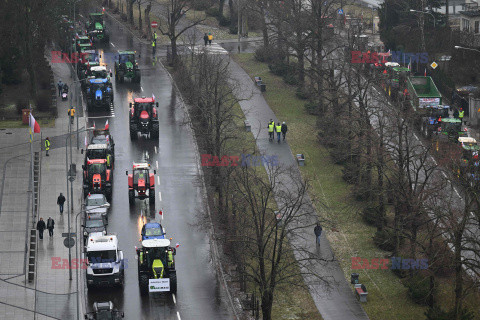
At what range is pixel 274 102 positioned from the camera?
102 meters

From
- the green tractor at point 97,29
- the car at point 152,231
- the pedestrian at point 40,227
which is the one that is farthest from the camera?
the green tractor at point 97,29

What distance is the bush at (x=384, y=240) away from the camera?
71256mm

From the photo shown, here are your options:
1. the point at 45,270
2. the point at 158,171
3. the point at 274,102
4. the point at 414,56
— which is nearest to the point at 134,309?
the point at 45,270

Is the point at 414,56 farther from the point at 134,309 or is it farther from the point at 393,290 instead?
the point at 134,309

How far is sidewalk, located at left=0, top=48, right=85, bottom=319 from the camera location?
206 ft

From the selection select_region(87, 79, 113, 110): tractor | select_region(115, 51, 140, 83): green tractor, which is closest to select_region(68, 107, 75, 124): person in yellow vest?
select_region(87, 79, 113, 110): tractor

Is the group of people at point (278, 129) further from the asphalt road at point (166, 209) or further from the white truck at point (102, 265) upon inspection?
the white truck at point (102, 265)

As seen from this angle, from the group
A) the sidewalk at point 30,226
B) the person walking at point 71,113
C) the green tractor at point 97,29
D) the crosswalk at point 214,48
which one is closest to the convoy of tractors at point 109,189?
the sidewalk at point 30,226

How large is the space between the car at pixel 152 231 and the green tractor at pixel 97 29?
57.9m

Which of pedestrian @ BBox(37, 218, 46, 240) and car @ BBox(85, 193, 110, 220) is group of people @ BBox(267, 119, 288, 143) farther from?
pedestrian @ BBox(37, 218, 46, 240)

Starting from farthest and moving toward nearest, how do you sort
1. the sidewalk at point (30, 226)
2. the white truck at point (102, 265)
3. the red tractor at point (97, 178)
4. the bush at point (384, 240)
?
the red tractor at point (97, 178) → the bush at point (384, 240) → the white truck at point (102, 265) → the sidewalk at point (30, 226)

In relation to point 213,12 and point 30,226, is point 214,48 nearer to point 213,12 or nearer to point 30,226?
point 213,12

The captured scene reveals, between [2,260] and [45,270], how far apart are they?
3089mm

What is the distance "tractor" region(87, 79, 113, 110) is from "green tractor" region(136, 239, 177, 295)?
1375 inches
